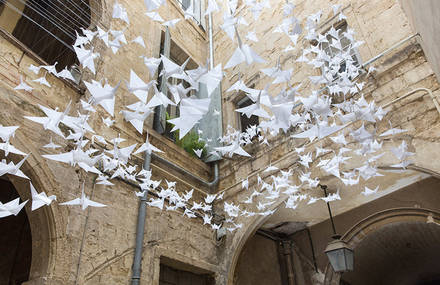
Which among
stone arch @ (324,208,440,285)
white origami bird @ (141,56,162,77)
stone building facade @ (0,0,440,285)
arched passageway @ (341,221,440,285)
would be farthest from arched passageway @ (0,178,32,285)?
arched passageway @ (341,221,440,285)

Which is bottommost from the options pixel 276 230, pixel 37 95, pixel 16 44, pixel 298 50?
pixel 276 230

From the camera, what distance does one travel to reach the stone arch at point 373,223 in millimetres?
4933

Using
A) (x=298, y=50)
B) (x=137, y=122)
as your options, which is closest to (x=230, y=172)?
(x=298, y=50)

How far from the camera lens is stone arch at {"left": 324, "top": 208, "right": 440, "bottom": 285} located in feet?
16.2

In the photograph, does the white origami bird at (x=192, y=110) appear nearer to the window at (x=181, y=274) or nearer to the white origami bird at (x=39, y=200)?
the white origami bird at (x=39, y=200)

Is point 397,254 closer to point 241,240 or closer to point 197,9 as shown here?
point 241,240

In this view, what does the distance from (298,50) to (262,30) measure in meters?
1.27

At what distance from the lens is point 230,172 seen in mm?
5168

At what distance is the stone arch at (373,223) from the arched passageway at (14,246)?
4695 mm

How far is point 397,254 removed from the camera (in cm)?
646

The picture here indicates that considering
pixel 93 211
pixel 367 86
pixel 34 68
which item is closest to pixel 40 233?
pixel 93 211

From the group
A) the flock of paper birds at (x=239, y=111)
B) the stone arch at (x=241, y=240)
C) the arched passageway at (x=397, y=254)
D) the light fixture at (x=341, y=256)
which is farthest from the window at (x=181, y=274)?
the arched passageway at (x=397, y=254)

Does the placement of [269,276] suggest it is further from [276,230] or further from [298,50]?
[298,50]

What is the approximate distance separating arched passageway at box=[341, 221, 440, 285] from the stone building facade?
0.12 ft
